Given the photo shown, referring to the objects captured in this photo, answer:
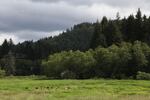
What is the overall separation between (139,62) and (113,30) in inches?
1385

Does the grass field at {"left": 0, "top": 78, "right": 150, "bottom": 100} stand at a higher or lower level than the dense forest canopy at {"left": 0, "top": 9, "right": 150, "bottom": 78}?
lower

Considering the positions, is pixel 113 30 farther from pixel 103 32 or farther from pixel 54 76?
pixel 54 76

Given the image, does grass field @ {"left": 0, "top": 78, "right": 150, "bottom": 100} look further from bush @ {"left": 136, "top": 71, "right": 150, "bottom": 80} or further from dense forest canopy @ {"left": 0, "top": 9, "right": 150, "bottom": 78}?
dense forest canopy @ {"left": 0, "top": 9, "right": 150, "bottom": 78}

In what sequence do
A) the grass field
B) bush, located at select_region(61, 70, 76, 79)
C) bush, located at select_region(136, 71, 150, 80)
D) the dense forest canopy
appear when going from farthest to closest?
bush, located at select_region(61, 70, 76, 79) → the dense forest canopy → bush, located at select_region(136, 71, 150, 80) → the grass field

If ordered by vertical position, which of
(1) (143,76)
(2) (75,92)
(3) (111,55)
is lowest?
(2) (75,92)

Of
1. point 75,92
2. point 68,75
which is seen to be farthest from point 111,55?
point 75,92

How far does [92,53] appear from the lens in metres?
136

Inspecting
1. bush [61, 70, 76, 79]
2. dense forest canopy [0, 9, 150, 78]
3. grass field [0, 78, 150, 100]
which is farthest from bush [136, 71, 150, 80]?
grass field [0, 78, 150, 100]

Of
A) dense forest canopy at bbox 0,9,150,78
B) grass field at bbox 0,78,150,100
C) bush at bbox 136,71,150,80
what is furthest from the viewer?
dense forest canopy at bbox 0,9,150,78

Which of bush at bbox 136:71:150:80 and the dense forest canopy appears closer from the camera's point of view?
bush at bbox 136:71:150:80

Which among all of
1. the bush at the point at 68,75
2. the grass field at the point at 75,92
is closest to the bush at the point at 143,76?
the bush at the point at 68,75

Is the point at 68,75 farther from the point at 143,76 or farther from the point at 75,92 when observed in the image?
the point at 75,92

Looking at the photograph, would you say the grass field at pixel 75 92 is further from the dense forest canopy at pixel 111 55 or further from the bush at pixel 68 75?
the bush at pixel 68 75

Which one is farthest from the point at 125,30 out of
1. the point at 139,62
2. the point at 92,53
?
the point at 139,62
